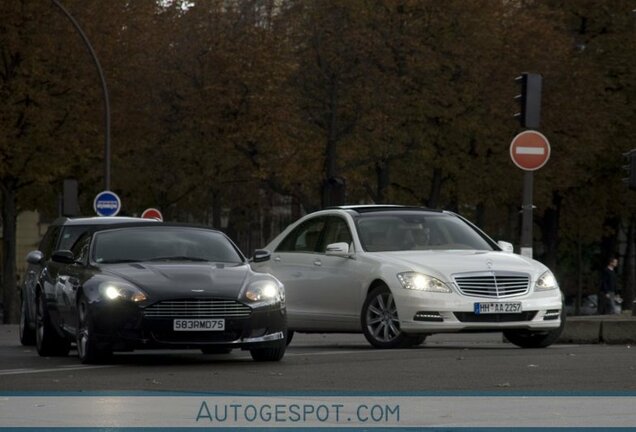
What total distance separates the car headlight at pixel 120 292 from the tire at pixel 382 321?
150 inches

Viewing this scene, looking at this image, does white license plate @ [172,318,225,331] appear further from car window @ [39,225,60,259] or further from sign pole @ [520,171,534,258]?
sign pole @ [520,171,534,258]

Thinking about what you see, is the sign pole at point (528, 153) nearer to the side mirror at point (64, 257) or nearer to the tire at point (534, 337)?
the tire at point (534, 337)

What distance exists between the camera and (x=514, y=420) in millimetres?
10570

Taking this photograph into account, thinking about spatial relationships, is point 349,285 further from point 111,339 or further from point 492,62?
point 492,62

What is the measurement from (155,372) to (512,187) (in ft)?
120

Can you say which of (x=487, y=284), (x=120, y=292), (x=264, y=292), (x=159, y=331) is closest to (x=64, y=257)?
(x=120, y=292)

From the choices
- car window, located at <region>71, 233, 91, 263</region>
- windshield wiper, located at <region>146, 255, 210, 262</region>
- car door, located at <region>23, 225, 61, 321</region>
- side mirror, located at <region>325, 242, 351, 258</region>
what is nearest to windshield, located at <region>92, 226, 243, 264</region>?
windshield wiper, located at <region>146, 255, 210, 262</region>

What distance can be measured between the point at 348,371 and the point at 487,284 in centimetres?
399

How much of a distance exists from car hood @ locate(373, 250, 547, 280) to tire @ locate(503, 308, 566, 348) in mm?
731

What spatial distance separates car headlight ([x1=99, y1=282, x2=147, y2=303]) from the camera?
16.4 meters

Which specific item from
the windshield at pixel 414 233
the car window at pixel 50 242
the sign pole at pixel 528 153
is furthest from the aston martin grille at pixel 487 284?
the car window at pixel 50 242

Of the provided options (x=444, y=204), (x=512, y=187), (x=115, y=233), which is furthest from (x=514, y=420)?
(x=444, y=204)

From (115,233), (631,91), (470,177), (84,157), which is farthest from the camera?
(631,91)

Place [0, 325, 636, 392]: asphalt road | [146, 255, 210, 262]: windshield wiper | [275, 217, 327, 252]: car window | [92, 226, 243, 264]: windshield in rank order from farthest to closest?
[275, 217, 327, 252]: car window
[92, 226, 243, 264]: windshield
[146, 255, 210, 262]: windshield wiper
[0, 325, 636, 392]: asphalt road
